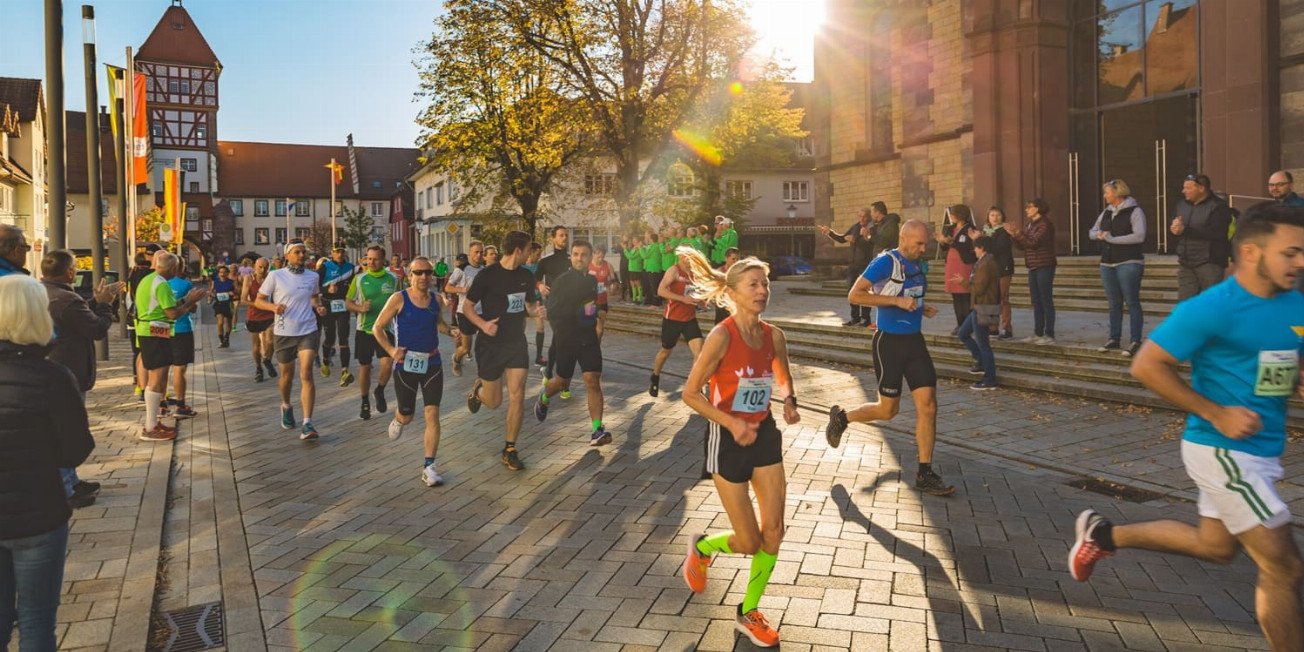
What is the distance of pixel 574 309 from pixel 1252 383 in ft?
20.4

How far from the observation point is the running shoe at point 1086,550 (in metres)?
4.05

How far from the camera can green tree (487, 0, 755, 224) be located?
2614 centimetres

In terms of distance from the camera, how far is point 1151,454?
7398 millimetres

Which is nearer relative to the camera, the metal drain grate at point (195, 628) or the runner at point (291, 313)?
the metal drain grate at point (195, 628)

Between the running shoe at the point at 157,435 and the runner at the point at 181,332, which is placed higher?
the runner at the point at 181,332

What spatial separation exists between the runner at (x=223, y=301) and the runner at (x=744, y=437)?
1829 cm

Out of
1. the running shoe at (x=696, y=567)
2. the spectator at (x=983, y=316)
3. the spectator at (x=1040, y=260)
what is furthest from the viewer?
the spectator at (x=1040, y=260)

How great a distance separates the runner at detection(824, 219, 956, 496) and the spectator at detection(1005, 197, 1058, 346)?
5.37 meters

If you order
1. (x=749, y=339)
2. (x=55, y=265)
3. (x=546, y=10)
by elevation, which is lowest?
(x=749, y=339)

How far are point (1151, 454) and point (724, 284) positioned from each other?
4.79 meters

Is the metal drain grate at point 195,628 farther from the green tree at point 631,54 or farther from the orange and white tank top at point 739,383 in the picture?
the green tree at point 631,54

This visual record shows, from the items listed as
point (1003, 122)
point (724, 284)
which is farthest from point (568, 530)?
point (1003, 122)

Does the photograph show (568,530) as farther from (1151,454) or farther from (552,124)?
(552,124)

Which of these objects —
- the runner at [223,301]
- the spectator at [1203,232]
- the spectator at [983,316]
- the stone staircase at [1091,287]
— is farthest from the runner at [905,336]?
the runner at [223,301]
